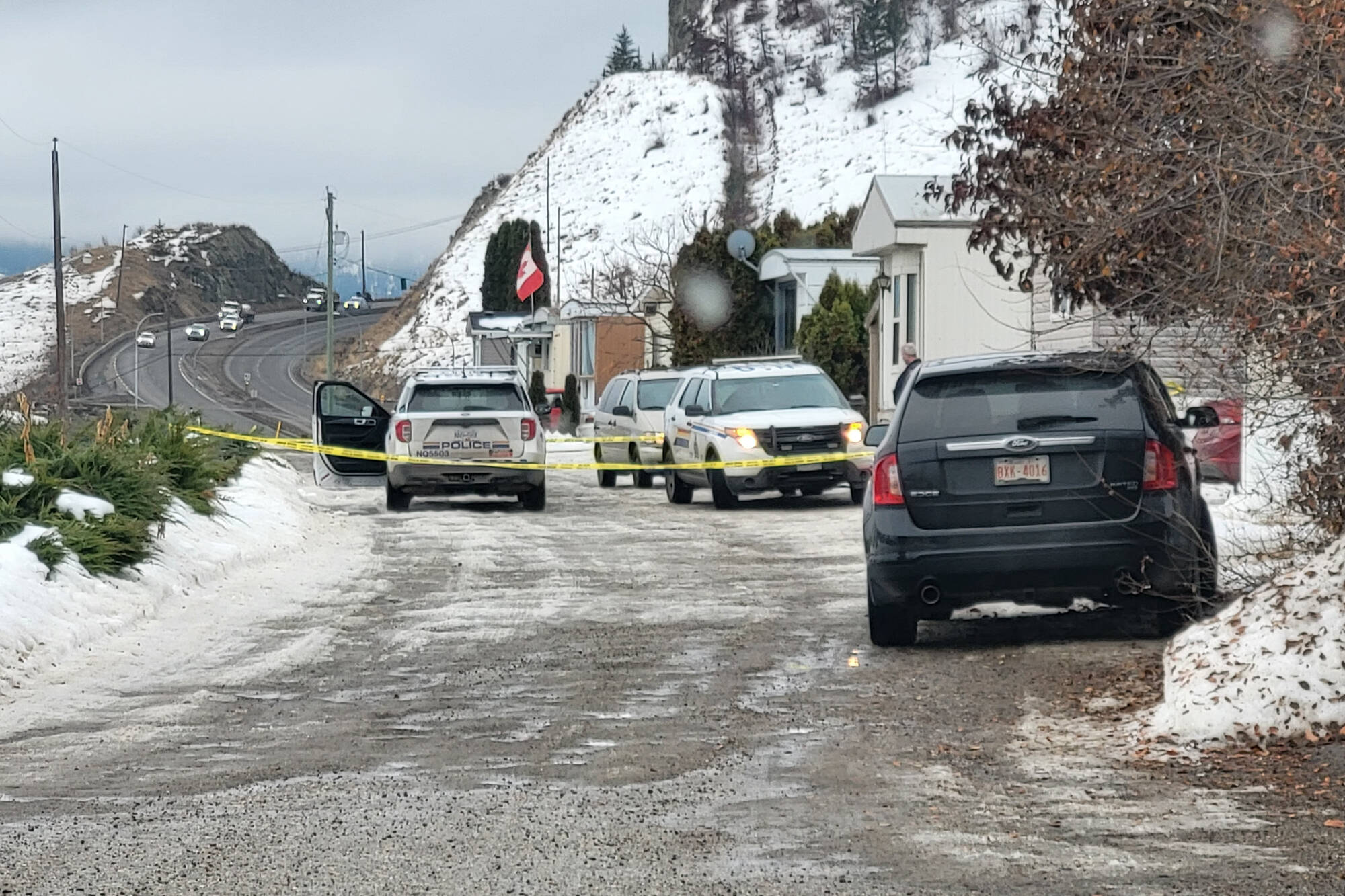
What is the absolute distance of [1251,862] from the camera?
18.2 feet

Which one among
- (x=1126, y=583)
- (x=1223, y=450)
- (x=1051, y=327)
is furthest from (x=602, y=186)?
(x=1126, y=583)

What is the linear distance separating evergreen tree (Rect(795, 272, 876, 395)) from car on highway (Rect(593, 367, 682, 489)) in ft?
37.8

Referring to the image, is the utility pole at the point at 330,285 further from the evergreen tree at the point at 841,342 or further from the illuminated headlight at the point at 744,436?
the illuminated headlight at the point at 744,436

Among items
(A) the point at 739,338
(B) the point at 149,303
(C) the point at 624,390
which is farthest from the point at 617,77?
(C) the point at 624,390

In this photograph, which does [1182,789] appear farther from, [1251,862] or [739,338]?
[739,338]

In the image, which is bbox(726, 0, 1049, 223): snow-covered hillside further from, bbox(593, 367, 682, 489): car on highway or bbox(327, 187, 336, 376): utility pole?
bbox(593, 367, 682, 489): car on highway

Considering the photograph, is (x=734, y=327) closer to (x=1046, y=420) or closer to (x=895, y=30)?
(x=1046, y=420)

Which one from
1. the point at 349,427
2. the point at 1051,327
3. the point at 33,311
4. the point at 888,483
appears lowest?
the point at 888,483

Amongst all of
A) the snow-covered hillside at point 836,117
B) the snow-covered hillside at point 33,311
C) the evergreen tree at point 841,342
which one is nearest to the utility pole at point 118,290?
the snow-covered hillside at point 33,311

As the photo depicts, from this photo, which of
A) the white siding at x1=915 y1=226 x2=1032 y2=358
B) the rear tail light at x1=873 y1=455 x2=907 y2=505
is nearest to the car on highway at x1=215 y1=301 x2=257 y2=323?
the white siding at x1=915 y1=226 x2=1032 y2=358

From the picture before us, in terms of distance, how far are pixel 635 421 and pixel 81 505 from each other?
1412 cm

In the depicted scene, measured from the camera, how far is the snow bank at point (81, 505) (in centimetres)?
1308

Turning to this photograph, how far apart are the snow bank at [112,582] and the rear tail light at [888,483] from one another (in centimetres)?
464

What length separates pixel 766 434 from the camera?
21859 millimetres
